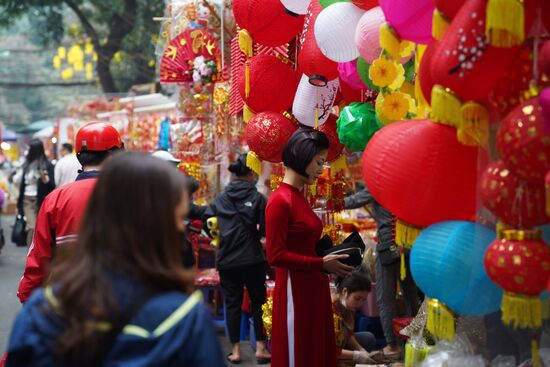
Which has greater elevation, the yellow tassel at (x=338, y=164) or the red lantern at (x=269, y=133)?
the red lantern at (x=269, y=133)

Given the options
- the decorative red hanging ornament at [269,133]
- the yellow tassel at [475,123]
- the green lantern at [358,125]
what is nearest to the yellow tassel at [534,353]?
the yellow tassel at [475,123]

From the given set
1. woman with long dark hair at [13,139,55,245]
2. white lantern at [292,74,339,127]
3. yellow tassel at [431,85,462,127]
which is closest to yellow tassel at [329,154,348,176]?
white lantern at [292,74,339,127]

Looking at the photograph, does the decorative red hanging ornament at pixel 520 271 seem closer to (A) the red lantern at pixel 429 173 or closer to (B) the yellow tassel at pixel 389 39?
(A) the red lantern at pixel 429 173

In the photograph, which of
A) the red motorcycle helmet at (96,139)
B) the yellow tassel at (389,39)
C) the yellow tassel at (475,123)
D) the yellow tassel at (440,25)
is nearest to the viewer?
the yellow tassel at (475,123)

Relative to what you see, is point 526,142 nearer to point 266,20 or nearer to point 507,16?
point 507,16

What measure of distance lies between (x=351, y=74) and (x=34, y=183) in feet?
27.4

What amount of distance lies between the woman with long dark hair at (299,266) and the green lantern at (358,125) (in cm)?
13

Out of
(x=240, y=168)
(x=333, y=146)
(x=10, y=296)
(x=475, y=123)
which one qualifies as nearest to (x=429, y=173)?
(x=475, y=123)

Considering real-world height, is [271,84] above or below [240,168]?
above

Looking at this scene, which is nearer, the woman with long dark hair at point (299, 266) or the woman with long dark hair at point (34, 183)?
the woman with long dark hair at point (299, 266)

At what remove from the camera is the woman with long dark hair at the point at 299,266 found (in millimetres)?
4508

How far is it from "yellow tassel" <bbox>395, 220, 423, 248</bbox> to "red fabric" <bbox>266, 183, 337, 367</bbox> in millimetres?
1125

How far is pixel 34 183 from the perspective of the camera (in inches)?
473

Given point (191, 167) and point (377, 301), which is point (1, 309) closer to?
point (191, 167)
